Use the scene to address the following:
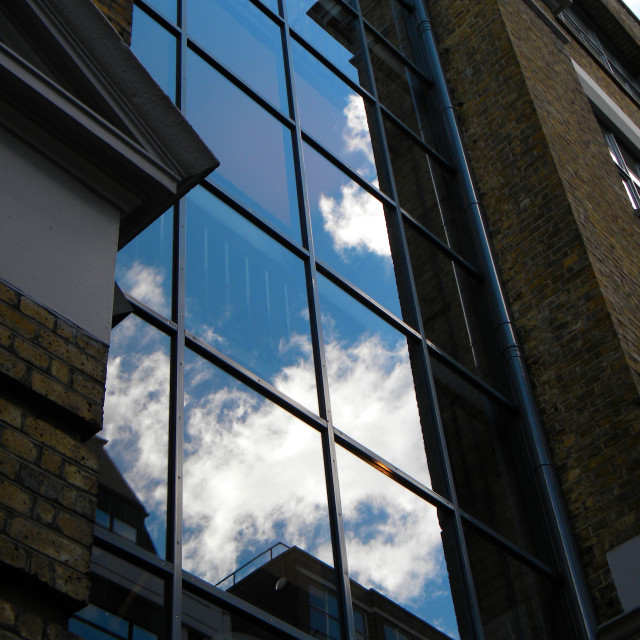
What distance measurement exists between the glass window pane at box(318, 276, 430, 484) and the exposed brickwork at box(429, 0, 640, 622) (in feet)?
4.57

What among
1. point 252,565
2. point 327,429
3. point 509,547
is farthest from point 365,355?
point 252,565

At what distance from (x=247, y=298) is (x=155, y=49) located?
7.45ft

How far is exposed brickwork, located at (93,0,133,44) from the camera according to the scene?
18.1ft

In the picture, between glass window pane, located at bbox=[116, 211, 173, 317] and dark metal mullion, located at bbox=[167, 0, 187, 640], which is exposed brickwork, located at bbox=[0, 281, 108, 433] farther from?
glass window pane, located at bbox=[116, 211, 173, 317]

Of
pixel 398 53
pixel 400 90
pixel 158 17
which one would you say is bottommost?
pixel 158 17

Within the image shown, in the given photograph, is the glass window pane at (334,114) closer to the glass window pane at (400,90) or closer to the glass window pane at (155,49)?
the glass window pane at (400,90)

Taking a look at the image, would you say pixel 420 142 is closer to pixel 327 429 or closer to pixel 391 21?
pixel 391 21

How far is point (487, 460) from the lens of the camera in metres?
7.83

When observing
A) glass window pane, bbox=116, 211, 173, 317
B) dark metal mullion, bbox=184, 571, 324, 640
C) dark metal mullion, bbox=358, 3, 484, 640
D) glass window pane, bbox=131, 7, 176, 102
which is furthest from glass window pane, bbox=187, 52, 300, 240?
dark metal mullion, bbox=184, 571, 324, 640

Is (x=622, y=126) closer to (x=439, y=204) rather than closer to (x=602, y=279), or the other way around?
(x=439, y=204)

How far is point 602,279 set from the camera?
8.60 m

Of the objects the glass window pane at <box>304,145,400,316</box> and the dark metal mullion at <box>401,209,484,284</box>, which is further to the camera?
the dark metal mullion at <box>401,209,484,284</box>

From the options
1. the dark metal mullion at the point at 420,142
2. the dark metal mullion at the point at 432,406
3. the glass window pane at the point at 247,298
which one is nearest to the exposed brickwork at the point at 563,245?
the dark metal mullion at the point at 420,142

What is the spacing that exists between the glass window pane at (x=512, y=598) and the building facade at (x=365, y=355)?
2 centimetres
